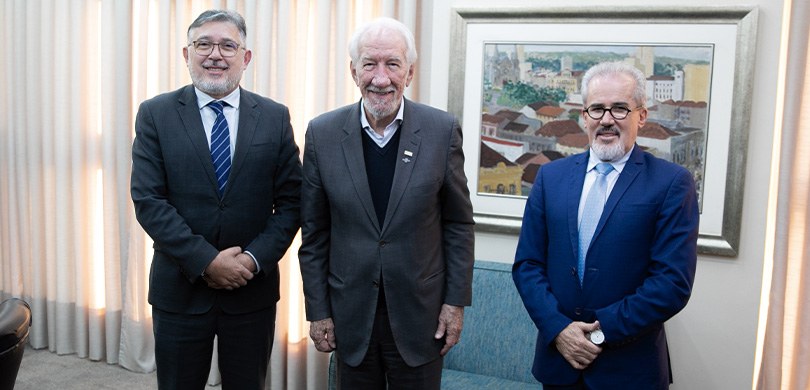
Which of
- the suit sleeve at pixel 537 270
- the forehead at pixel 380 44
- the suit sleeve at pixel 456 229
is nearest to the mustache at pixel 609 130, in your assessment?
the suit sleeve at pixel 537 270

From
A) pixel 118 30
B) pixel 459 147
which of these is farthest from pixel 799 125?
pixel 118 30

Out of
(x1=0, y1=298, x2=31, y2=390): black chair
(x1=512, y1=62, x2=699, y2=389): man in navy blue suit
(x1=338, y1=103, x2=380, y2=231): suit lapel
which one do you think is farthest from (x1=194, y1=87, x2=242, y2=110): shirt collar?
(x1=512, y1=62, x2=699, y2=389): man in navy blue suit

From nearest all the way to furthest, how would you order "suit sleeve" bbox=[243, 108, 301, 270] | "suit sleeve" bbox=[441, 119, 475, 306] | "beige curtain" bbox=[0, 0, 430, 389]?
"suit sleeve" bbox=[441, 119, 475, 306], "suit sleeve" bbox=[243, 108, 301, 270], "beige curtain" bbox=[0, 0, 430, 389]

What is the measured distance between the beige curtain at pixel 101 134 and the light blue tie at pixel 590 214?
175 centimetres

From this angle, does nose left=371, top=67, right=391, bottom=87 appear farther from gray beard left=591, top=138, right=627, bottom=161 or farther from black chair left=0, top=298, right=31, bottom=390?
black chair left=0, top=298, right=31, bottom=390

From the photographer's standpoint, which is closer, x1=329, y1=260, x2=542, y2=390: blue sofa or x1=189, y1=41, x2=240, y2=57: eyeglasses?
x1=189, y1=41, x2=240, y2=57: eyeglasses

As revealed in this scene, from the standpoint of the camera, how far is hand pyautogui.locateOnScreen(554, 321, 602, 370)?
204 centimetres

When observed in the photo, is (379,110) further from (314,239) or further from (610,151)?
(610,151)

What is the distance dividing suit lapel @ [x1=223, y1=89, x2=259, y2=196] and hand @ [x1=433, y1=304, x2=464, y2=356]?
85 cm

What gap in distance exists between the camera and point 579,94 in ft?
10.6

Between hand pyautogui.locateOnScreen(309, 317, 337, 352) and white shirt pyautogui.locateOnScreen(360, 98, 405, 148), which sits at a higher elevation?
white shirt pyautogui.locateOnScreen(360, 98, 405, 148)

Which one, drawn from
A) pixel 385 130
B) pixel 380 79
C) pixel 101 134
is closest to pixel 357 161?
pixel 385 130

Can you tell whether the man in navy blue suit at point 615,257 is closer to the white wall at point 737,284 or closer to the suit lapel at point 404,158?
the suit lapel at point 404,158

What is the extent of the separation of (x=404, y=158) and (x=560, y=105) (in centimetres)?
138
